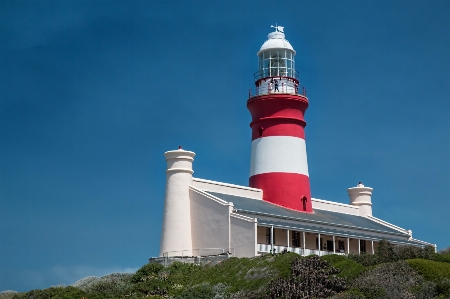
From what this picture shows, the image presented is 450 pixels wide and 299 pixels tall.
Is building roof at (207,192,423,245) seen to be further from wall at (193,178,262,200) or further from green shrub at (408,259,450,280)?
green shrub at (408,259,450,280)

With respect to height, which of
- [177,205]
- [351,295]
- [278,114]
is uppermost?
[278,114]

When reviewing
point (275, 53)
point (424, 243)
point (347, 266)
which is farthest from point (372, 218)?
point (347, 266)

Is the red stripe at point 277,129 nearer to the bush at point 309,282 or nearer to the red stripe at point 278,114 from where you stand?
the red stripe at point 278,114

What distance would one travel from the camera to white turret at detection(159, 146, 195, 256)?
3838 centimetres

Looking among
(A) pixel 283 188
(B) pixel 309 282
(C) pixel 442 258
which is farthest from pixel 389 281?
(A) pixel 283 188

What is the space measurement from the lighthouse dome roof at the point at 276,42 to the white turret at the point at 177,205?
957cm

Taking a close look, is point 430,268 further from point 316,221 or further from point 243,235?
point 316,221

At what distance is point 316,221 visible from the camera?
132 ft

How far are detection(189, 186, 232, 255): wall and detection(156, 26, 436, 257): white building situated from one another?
0.17 feet

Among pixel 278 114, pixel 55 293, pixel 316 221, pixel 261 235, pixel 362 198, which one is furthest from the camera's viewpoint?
pixel 362 198

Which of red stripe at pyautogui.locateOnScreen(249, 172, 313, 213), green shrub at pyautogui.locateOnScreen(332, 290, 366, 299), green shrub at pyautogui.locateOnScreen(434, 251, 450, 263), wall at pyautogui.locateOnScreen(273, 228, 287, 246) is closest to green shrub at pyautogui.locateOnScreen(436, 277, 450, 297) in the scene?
green shrub at pyautogui.locateOnScreen(332, 290, 366, 299)

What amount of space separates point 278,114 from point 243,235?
9885 millimetres

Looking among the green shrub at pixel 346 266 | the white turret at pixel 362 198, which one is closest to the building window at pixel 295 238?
the green shrub at pixel 346 266

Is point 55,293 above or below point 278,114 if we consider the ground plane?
below
